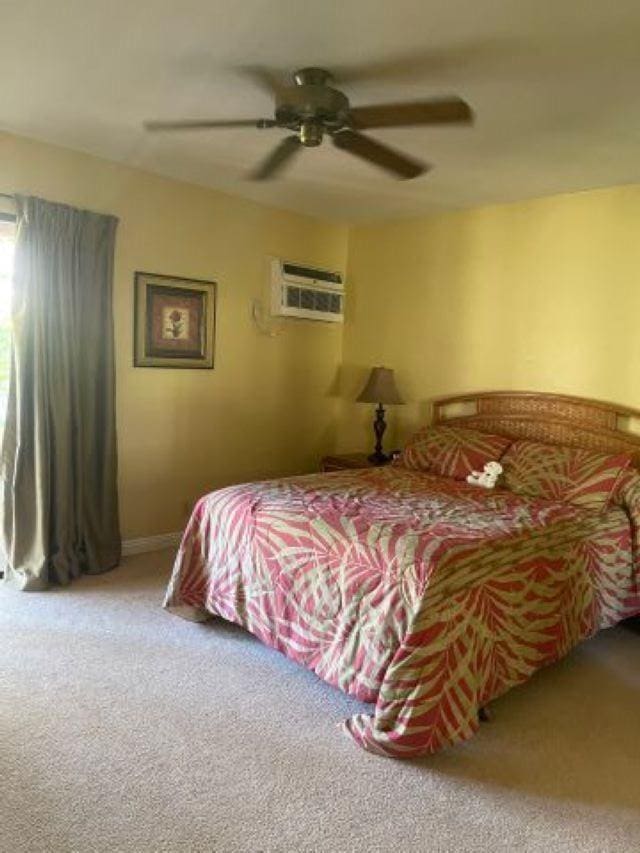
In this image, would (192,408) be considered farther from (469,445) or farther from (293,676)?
(293,676)

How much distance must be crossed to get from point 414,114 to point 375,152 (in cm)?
60

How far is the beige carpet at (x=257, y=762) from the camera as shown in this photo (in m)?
1.77

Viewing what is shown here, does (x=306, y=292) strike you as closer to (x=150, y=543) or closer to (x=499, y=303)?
(x=499, y=303)

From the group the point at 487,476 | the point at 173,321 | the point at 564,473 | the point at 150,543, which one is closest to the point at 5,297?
the point at 173,321

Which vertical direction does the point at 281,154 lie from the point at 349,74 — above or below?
below

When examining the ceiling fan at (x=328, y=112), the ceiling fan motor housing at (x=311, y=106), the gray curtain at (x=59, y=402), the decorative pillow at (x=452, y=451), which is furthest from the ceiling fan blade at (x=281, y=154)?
the decorative pillow at (x=452, y=451)

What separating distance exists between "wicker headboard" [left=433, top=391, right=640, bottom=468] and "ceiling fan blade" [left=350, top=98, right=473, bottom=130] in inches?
83.7

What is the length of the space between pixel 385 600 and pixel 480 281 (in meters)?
2.81

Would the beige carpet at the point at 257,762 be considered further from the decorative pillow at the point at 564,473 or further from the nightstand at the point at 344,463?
the nightstand at the point at 344,463

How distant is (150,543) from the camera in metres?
4.17

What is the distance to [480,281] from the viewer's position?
4336 mm

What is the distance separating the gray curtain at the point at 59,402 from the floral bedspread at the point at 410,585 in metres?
0.88

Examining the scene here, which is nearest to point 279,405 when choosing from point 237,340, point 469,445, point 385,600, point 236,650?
point 237,340

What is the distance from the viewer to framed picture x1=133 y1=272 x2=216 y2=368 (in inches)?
155
